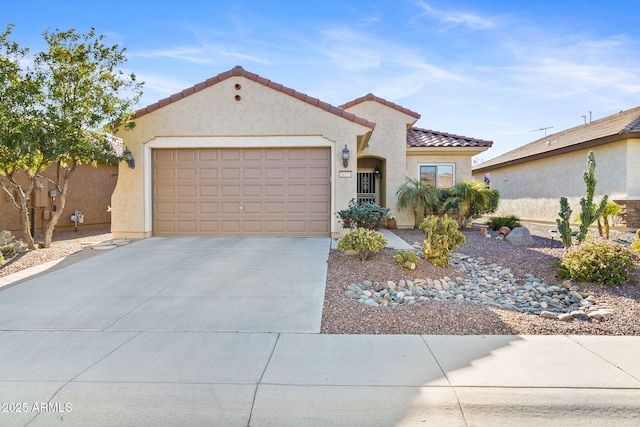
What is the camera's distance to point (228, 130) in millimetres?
Result: 10648

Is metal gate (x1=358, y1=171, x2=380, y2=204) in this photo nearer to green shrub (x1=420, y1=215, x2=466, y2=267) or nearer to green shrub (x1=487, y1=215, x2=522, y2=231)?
green shrub (x1=487, y1=215, x2=522, y2=231)

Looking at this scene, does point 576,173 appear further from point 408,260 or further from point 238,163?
point 238,163

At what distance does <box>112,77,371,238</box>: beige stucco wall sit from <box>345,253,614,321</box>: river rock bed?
13.8 ft

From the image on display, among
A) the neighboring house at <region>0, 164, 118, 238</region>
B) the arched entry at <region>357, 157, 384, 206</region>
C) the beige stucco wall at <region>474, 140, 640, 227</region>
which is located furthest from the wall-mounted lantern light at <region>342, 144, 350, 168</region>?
the neighboring house at <region>0, 164, 118, 238</region>

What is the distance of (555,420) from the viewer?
2.97m

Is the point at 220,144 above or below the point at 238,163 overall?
above

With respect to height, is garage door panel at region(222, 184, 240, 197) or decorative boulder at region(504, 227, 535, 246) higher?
garage door panel at region(222, 184, 240, 197)

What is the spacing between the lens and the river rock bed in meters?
5.68

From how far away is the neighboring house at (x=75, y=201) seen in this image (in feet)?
40.8

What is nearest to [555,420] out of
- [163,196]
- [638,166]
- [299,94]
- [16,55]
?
[299,94]

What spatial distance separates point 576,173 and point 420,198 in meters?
7.04

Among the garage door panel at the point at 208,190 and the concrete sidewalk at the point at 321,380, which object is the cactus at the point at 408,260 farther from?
the garage door panel at the point at 208,190

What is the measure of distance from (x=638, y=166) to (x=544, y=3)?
21.3ft

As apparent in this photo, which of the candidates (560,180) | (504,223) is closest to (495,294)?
(504,223)
